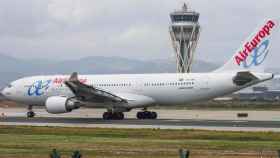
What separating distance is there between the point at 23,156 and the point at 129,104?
28.2 metres

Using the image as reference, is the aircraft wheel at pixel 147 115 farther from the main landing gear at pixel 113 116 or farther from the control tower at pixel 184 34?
the control tower at pixel 184 34

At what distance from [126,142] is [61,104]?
20.4 metres

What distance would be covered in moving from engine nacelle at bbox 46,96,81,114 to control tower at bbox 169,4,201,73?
10736 cm

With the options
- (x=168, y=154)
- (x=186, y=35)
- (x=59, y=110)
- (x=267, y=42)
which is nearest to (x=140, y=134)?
(x=168, y=154)

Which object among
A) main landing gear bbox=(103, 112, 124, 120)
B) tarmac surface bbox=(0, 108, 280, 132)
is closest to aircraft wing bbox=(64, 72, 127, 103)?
main landing gear bbox=(103, 112, 124, 120)

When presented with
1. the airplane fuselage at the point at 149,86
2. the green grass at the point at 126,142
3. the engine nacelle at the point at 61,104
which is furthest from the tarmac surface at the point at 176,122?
the green grass at the point at 126,142

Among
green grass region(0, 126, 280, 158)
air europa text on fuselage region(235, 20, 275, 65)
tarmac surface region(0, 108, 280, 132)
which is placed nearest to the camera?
green grass region(0, 126, 280, 158)

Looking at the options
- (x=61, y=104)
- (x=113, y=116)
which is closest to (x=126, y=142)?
(x=61, y=104)

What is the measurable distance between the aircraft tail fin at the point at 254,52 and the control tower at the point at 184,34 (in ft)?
342

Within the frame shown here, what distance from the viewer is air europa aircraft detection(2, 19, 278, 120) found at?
167 feet

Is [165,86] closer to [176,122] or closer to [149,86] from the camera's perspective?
[149,86]

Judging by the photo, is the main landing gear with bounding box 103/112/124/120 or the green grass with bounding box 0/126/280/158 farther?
the main landing gear with bounding box 103/112/124/120

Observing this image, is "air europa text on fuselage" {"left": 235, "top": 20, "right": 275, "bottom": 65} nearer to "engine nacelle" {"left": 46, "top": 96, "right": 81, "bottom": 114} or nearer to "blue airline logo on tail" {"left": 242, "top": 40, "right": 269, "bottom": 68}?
"blue airline logo on tail" {"left": 242, "top": 40, "right": 269, "bottom": 68}

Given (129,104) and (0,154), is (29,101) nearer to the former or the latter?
(129,104)
